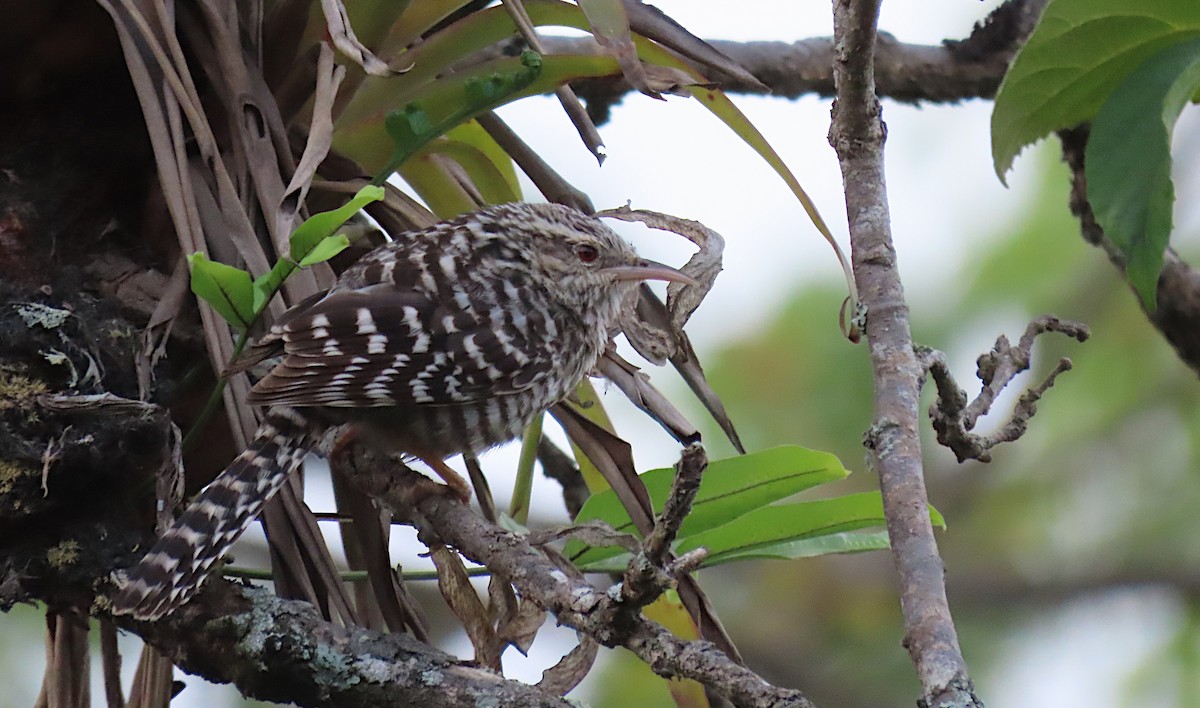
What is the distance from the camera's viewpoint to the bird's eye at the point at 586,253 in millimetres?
2740

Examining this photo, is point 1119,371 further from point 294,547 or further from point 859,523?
point 294,547

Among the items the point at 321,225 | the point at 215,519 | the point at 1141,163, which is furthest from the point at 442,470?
the point at 1141,163

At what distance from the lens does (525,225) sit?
106 inches

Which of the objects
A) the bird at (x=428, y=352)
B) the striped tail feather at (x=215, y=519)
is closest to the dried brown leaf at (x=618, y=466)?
the bird at (x=428, y=352)

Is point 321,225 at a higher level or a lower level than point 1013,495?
lower

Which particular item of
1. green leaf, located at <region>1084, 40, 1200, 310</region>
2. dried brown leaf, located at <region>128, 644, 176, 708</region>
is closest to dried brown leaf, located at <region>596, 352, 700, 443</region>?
green leaf, located at <region>1084, 40, 1200, 310</region>

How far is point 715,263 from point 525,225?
884mm

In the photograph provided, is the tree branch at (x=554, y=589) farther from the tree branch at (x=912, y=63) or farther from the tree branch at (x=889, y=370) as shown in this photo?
the tree branch at (x=912, y=63)

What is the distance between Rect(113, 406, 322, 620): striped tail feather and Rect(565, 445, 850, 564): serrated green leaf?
1.58 ft

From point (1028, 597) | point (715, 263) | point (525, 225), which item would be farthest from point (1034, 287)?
point (715, 263)

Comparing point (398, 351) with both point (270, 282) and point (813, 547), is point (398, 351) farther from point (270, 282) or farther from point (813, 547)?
point (813, 547)

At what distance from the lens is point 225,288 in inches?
60.6

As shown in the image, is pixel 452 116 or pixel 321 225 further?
pixel 452 116

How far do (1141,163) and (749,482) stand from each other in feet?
2.60
